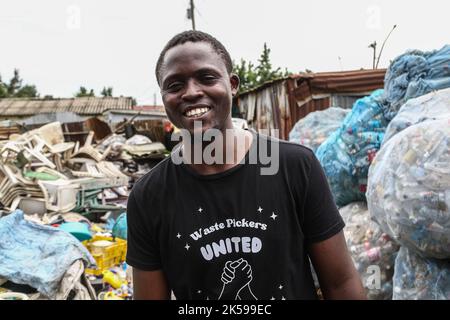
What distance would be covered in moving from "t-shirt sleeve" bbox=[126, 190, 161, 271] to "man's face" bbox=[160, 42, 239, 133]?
27 centimetres

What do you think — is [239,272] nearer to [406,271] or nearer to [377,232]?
[406,271]

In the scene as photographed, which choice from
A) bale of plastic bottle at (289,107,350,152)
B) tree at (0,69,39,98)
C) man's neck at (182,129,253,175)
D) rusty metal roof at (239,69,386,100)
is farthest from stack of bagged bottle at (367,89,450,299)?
tree at (0,69,39,98)

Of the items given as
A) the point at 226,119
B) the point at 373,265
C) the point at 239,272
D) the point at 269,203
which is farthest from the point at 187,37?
the point at 373,265

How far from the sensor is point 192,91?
1.12 meters

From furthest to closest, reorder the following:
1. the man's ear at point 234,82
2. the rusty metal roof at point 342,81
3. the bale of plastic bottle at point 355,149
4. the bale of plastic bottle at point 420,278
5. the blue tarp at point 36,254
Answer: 1. the rusty metal roof at point 342,81
2. the blue tarp at point 36,254
3. the bale of plastic bottle at point 355,149
4. the bale of plastic bottle at point 420,278
5. the man's ear at point 234,82

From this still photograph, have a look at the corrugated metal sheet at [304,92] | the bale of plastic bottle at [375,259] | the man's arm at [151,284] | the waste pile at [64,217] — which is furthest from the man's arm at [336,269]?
the corrugated metal sheet at [304,92]

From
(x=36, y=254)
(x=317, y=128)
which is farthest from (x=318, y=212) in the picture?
(x=36, y=254)

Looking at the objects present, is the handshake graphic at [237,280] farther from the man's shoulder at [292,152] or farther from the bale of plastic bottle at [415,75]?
the bale of plastic bottle at [415,75]

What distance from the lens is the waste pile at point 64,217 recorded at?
330 centimetres

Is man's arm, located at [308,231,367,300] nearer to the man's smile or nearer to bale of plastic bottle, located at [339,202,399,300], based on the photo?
the man's smile

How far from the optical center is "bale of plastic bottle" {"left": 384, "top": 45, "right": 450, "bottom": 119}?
7.63 feet

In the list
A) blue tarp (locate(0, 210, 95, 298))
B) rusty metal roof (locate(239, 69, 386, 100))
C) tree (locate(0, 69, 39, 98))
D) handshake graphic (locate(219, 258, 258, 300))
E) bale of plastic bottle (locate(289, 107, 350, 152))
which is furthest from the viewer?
tree (locate(0, 69, 39, 98))

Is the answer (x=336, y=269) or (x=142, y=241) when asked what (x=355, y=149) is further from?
(x=142, y=241)

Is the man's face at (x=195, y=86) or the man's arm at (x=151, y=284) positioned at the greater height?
the man's face at (x=195, y=86)
